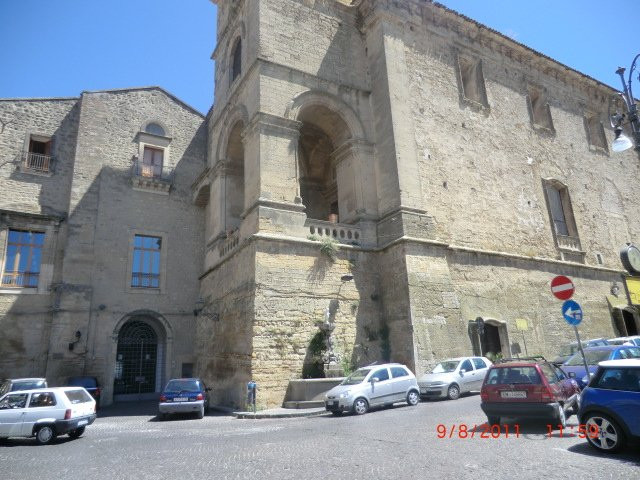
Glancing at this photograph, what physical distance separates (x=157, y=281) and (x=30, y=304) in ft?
15.2

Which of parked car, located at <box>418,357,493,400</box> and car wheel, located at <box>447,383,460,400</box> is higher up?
parked car, located at <box>418,357,493,400</box>

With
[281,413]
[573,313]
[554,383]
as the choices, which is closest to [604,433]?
[554,383]

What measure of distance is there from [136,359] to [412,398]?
12062mm

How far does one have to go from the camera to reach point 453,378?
38.0 feet

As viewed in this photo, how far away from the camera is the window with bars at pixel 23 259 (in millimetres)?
16578

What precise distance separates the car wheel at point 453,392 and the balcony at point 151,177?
14759 millimetres

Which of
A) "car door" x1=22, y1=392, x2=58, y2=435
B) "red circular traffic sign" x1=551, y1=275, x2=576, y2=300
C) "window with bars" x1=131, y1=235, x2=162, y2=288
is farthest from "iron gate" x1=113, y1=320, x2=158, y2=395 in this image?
"red circular traffic sign" x1=551, y1=275, x2=576, y2=300

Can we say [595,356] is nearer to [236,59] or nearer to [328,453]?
[328,453]

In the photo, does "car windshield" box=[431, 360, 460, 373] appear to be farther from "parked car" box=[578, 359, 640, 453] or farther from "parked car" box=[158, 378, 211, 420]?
"parked car" box=[158, 378, 211, 420]

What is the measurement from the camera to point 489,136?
61.8 ft

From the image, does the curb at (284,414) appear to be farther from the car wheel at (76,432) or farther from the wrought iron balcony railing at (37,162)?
the wrought iron balcony railing at (37,162)

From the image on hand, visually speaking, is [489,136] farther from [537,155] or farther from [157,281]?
[157,281]

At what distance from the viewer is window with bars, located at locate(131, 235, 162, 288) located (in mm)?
18453

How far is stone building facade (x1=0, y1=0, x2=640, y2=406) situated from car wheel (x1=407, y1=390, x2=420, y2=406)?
154cm
